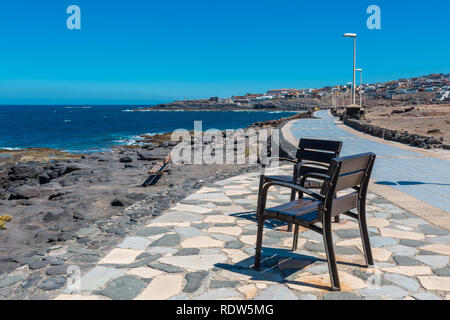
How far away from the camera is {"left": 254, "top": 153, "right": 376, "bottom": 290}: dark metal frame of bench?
2.82m

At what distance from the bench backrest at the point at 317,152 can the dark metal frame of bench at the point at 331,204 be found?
2.88 feet

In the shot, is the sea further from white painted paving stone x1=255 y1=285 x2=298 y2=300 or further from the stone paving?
white painted paving stone x1=255 y1=285 x2=298 y2=300

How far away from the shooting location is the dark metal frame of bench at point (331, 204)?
2824 mm

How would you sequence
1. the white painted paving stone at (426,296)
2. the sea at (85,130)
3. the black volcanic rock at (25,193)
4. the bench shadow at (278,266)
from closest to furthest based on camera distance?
the white painted paving stone at (426,296) < the bench shadow at (278,266) < the black volcanic rock at (25,193) < the sea at (85,130)

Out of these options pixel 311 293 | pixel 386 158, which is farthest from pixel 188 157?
pixel 311 293

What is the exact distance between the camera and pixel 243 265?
341 cm

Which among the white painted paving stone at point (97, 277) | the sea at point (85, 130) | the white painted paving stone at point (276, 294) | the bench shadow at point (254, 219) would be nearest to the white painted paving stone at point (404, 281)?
the white painted paving stone at point (276, 294)

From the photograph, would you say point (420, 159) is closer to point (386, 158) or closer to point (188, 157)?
point (386, 158)

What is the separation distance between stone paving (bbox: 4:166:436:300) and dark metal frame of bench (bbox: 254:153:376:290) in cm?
22

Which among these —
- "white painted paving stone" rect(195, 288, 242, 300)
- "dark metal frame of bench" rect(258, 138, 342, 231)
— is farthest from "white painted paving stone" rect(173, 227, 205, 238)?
"white painted paving stone" rect(195, 288, 242, 300)

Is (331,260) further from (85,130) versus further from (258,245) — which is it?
(85,130)

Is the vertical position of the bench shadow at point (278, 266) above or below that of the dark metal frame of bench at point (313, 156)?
below

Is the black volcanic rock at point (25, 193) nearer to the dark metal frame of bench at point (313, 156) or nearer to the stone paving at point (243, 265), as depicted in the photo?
the stone paving at point (243, 265)
